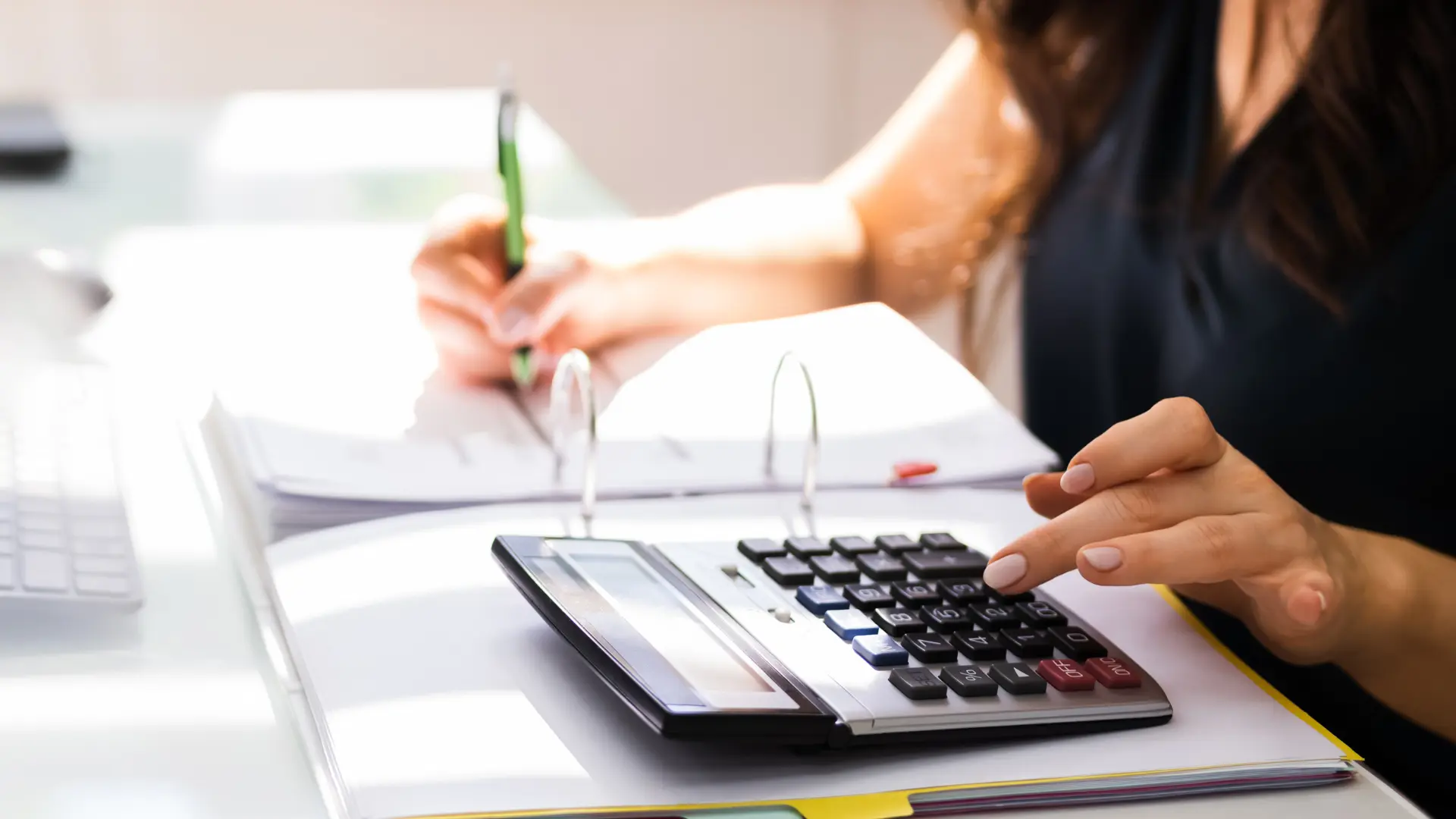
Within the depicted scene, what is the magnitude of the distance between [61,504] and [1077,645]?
365 mm

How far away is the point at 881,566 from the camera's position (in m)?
0.52

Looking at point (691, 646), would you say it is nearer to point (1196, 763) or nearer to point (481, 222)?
point (1196, 763)

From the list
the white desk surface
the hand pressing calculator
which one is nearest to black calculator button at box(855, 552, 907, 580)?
the hand pressing calculator

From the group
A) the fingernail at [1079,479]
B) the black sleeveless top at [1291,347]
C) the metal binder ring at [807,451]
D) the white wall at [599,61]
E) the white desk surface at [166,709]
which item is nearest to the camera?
the white desk surface at [166,709]

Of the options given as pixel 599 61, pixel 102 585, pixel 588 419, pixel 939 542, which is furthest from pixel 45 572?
pixel 599 61

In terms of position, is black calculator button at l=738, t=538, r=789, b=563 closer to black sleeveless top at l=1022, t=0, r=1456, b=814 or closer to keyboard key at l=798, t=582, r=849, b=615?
keyboard key at l=798, t=582, r=849, b=615

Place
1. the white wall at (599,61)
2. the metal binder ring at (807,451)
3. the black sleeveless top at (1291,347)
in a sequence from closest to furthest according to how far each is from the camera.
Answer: the metal binder ring at (807,451) → the black sleeveless top at (1291,347) → the white wall at (599,61)

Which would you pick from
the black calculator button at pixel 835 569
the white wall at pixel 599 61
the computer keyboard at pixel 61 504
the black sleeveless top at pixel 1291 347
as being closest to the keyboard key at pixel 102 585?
the computer keyboard at pixel 61 504

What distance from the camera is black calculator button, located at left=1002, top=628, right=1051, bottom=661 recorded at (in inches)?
18.3

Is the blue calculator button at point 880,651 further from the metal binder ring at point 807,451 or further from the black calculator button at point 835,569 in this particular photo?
the metal binder ring at point 807,451

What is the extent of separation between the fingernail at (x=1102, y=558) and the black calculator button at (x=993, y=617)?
0.03m

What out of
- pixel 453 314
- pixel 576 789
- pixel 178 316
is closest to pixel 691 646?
pixel 576 789

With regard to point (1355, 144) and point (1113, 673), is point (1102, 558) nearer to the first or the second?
point (1113, 673)

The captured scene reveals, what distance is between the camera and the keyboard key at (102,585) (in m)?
0.51
